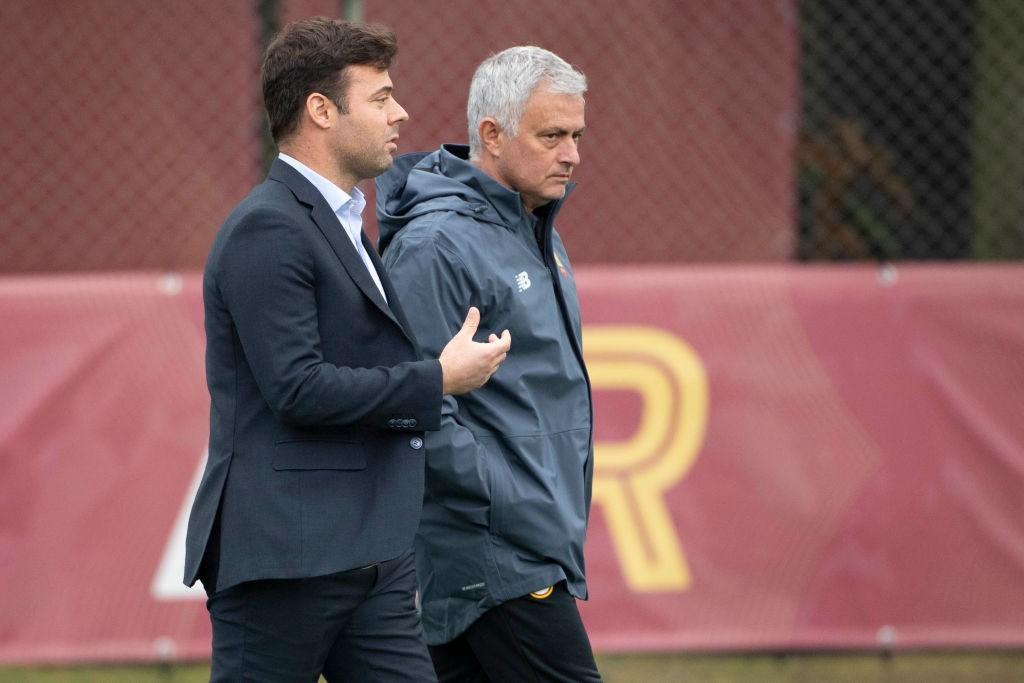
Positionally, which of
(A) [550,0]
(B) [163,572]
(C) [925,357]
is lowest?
(B) [163,572]

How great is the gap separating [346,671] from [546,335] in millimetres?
806

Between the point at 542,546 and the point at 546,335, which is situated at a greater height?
the point at 546,335

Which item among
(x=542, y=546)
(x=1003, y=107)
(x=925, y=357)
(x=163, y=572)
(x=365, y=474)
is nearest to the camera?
(x=365, y=474)

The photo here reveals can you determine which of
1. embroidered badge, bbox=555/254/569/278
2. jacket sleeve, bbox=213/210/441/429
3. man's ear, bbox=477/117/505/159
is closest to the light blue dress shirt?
jacket sleeve, bbox=213/210/441/429

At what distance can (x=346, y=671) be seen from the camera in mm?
2697

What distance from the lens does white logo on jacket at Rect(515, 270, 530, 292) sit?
3.00 meters

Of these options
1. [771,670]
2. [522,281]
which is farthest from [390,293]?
[771,670]

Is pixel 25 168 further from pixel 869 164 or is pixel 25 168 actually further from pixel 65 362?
pixel 869 164

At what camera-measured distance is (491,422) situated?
2959 mm

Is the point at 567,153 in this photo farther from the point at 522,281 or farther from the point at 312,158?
the point at 312,158

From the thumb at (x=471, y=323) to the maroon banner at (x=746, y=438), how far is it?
231 centimetres

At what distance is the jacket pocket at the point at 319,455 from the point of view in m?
2.51

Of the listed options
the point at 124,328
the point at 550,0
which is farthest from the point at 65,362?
the point at 550,0

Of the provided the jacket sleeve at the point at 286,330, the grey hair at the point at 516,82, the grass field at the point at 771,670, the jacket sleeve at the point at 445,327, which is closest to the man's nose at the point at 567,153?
the grey hair at the point at 516,82
